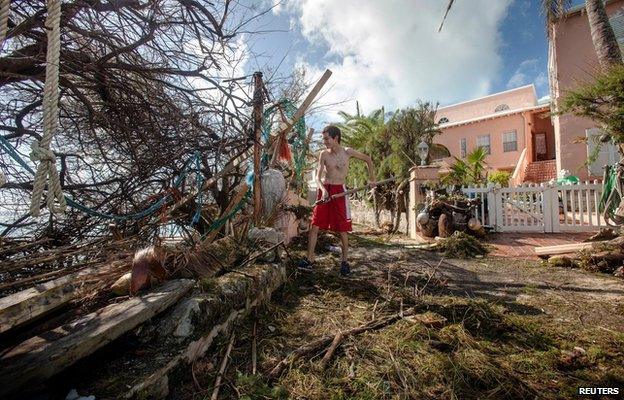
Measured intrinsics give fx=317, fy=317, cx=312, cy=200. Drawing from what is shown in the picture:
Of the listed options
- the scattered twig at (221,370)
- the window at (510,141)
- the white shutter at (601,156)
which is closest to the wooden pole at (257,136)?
the scattered twig at (221,370)

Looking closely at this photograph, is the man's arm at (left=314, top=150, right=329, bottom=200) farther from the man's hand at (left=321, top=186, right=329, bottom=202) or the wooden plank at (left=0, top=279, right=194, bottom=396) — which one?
the wooden plank at (left=0, top=279, right=194, bottom=396)

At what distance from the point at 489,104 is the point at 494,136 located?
524 cm

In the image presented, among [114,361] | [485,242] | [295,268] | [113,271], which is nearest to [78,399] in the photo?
[114,361]

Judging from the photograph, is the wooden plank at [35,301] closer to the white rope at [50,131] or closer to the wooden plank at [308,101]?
the white rope at [50,131]

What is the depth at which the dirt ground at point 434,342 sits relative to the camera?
188 cm

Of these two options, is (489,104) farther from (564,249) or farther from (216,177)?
(216,177)

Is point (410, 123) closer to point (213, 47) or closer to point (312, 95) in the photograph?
point (312, 95)

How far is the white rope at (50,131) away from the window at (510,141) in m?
24.4

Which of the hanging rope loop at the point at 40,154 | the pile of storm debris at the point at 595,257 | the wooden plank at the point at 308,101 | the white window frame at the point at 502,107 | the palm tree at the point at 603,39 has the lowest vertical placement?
the pile of storm debris at the point at 595,257

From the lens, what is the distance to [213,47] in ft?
10.8

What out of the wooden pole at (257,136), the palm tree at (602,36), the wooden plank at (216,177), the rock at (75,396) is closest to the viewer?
the rock at (75,396)

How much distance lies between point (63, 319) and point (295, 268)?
2809mm

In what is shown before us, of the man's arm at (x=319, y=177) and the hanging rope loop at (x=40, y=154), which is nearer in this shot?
the hanging rope loop at (x=40, y=154)

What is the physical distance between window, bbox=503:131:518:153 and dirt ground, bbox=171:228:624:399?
19.9 metres
